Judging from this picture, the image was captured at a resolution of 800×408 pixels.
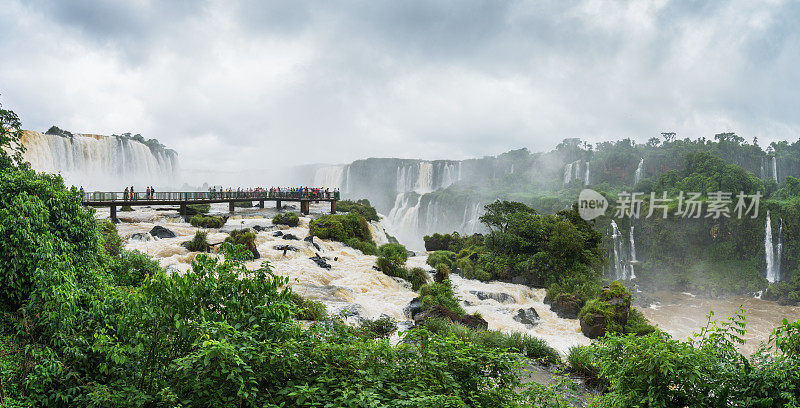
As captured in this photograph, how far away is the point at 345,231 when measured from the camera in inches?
1113

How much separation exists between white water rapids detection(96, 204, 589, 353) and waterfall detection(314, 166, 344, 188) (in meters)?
54.3

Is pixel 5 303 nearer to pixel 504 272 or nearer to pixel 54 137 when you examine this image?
pixel 504 272

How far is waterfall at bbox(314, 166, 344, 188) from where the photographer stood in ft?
264

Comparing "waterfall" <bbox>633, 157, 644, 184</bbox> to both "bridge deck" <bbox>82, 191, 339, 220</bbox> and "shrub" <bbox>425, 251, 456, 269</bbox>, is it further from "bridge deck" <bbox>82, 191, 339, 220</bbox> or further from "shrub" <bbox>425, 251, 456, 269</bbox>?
"bridge deck" <bbox>82, 191, 339, 220</bbox>

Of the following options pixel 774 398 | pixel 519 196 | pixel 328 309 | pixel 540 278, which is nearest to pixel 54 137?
pixel 328 309

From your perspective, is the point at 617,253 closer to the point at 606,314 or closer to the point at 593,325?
the point at 606,314

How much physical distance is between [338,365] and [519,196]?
68.3 m

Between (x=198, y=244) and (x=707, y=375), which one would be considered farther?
(x=198, y=244)

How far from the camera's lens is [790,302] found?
34.0 metres

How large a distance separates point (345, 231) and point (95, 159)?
39.8 m

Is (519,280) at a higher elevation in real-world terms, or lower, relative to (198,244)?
lower

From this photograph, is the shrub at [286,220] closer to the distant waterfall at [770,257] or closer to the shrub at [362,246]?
the shrub at [362,246]

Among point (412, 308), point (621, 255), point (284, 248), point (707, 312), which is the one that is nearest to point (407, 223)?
point (621, 255)

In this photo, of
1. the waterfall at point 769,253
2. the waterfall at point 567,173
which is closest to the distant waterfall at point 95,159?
the waterfall at point 769,253
